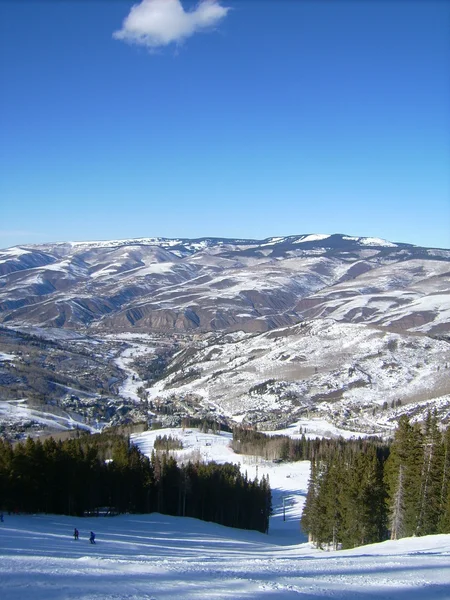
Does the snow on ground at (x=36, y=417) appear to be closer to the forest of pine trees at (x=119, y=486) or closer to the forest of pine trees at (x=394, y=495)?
the forest of pine trees at (x=119, y=486)

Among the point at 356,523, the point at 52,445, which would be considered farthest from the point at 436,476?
the point at 52,445

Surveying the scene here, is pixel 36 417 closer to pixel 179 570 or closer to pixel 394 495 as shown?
pixel 394 495

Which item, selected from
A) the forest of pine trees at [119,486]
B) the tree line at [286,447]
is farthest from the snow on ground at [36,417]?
the forest of pine trees at [119,486]

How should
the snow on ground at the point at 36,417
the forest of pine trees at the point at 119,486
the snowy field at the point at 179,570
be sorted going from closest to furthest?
the snowy field at the point at 179,570 < the forest of pine trees at the point at 119,486 < the snow on ground at the point at 36,417

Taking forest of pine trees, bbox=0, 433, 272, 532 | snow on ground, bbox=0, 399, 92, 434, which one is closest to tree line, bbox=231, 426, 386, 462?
forest of pine trees, bbox=0, 433, 272, 532

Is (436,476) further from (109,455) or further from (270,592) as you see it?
(109,455)
